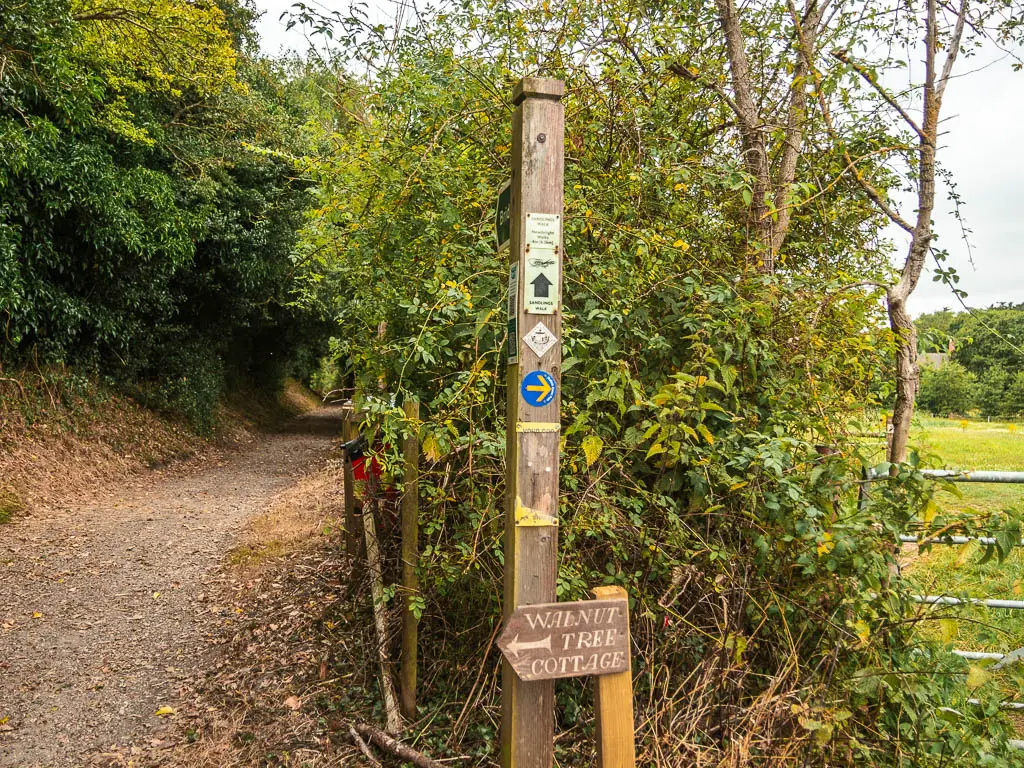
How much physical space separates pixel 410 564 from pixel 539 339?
1839 millimetres

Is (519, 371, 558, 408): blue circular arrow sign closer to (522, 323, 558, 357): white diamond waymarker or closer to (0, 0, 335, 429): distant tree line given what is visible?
(522, 323, 558, 357): white diamond waymarker

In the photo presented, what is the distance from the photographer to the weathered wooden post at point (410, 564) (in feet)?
11.8

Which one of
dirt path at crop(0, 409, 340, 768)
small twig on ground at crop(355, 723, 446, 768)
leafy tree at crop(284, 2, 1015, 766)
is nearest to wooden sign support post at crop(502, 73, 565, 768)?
leafy tree at crop(284, 2, 1015, 766)

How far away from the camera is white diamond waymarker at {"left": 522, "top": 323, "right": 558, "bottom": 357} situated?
2320 millimetres

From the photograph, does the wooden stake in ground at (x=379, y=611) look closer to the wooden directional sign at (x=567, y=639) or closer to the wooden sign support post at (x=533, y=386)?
the wooden sign support post at (x=533, y=386)

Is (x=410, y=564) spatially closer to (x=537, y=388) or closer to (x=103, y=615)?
(x=537, y=388)

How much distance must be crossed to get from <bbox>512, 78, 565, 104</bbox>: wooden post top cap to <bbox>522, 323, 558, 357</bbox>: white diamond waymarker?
80cm

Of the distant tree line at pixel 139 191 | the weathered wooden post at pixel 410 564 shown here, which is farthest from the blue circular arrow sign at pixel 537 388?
the distant tree line at pixel 139 191

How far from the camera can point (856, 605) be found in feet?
9.88

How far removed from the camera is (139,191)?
→ 10.2 metres

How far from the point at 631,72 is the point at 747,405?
1924 mm

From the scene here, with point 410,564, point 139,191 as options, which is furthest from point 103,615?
point 139,191

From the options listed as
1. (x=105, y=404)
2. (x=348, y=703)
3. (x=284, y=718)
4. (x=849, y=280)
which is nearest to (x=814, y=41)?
(x=849, y=280)

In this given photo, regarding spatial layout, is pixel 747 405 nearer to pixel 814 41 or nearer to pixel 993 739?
pixel 993 739
